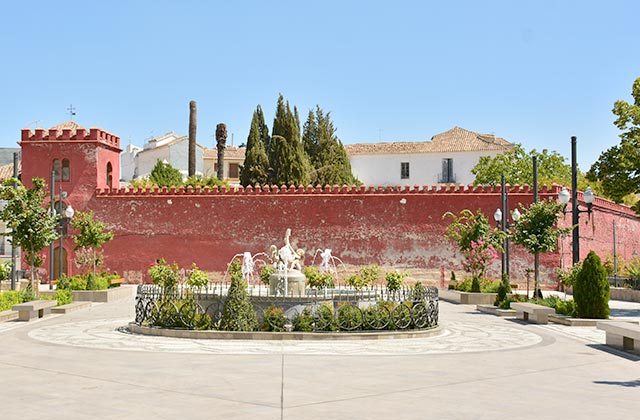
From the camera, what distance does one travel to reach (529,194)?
31.4 m

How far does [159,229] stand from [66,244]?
3855 mm

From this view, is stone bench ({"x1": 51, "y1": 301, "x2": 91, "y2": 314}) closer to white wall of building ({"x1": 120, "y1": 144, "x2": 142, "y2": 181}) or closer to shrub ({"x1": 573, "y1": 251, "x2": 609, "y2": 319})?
shrub ({"x1": 573, "y1": 251, "x2": 609, "y2": 319})

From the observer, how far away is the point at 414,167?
187ft

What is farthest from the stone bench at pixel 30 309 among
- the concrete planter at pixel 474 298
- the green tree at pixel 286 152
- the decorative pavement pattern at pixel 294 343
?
the green tree at pixel 286 152

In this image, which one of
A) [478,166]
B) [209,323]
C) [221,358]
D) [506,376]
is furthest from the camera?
[478,166]

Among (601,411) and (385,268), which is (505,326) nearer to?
(601,411)

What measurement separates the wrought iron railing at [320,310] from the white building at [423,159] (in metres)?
42.4

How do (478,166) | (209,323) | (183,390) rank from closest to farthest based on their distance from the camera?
(183,390), (209,323), (478,166)

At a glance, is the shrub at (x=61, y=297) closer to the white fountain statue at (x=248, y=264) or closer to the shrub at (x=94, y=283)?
the shrub at (x=94, y=283)

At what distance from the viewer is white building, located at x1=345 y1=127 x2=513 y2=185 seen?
56125 mm

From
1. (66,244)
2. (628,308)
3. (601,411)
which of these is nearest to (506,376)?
(601,411)

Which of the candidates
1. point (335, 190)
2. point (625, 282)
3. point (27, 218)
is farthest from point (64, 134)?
point (625, 282)

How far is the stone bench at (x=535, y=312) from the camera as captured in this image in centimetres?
1694

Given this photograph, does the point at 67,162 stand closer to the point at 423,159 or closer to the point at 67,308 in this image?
the point at 67,308
